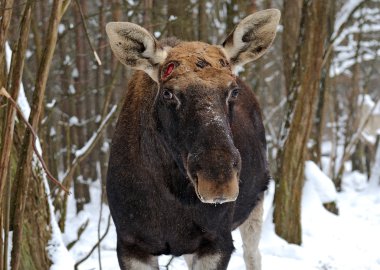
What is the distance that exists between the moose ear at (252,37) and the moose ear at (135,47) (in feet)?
1.48

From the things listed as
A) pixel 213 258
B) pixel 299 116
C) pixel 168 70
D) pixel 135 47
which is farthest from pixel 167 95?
pixel 299 116

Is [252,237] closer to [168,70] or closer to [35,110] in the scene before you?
[168,70]

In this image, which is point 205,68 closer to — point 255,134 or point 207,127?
point 207,127

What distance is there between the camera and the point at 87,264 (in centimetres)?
718

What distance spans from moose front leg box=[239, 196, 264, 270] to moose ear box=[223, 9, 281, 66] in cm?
223

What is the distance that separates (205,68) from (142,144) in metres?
0.77

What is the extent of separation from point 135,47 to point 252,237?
2.84 m

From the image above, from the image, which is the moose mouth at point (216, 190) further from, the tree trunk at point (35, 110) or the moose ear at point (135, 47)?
the moose ear at point (135, 47)

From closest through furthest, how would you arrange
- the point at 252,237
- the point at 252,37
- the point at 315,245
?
the point at 252,37
the point at 252,237
the point at 315,245

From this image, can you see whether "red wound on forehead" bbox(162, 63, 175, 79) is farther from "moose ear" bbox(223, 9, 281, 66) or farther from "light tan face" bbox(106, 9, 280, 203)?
"moose ear" bbox(223, 9, 281, 66)

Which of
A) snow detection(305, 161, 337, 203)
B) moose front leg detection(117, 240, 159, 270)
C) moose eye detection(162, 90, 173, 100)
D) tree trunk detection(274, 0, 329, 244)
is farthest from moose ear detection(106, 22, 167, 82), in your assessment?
snow detection(305, 161, 337, 203)

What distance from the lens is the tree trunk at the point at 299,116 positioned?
739 centimetres

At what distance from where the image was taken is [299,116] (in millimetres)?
7496

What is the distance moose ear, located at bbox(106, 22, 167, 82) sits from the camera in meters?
3.56
